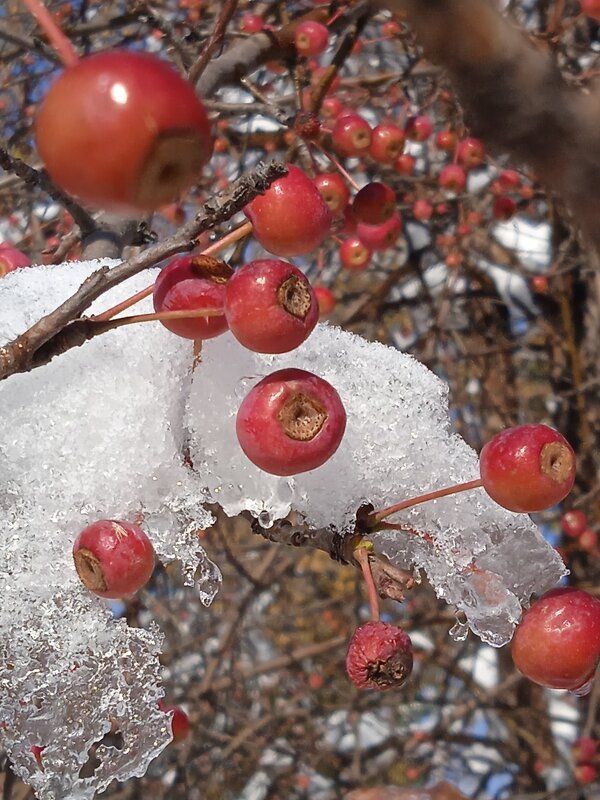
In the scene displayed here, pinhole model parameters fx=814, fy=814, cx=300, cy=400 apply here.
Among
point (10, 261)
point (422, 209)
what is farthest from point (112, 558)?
point (422, 209)

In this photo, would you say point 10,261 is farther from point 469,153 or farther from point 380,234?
point 469,153

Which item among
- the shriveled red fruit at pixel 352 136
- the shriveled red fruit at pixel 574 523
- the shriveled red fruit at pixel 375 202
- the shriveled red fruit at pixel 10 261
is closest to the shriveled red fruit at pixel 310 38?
the shriveled red fruit at pixel 352 136

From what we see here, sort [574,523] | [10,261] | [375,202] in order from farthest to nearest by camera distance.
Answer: [574,523], [375,202], [10,261]

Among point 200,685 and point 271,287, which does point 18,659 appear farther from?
point 200,685

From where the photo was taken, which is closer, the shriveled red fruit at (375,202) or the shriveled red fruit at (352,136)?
the shriveled red fruit at (375,202)

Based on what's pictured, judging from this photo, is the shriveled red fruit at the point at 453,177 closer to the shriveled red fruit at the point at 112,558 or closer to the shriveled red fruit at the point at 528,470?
the shriveled red fruit at the point at 528,470

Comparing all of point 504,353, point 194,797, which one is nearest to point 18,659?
point 194,797

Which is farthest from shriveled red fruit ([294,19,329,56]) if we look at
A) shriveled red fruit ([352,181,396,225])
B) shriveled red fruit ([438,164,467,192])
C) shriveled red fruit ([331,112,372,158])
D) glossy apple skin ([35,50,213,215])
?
glossy apple skin ([35,50,213,215])
